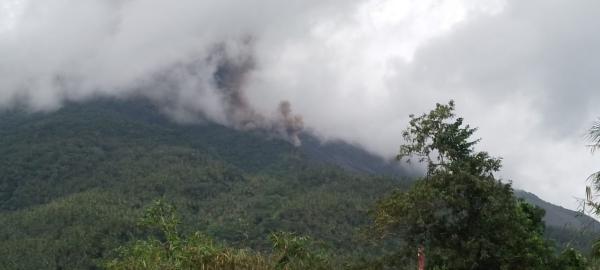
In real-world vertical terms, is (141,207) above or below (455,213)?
below

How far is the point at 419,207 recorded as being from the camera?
26219 mm

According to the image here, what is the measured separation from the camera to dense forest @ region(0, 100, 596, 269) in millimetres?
25359

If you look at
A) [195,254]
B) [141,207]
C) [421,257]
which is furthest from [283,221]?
[195,254]

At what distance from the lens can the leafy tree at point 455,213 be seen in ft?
84.3

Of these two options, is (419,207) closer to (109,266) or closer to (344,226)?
(109,266)

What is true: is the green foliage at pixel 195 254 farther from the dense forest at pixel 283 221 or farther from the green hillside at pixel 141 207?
the green hillside at pixel 141 207

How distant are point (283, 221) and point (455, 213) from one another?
120 meters

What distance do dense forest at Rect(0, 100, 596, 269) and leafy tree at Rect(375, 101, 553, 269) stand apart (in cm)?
6

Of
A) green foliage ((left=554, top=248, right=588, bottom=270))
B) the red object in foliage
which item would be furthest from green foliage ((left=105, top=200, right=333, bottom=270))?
green foliage ((left=554, top=248, right=588, bottom=270))

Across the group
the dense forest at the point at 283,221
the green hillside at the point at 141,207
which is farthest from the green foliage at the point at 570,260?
the green hillside at the point at 141,207

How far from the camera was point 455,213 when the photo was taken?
26453 millimetres

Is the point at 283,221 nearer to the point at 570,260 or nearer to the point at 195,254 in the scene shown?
the point at 570,260

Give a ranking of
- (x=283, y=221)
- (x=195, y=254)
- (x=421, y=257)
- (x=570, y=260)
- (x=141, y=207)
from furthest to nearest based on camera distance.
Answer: (x=141, y=207), (x=283, y=221), (x=570, y=260), (x=421, y=257), (x=195, y=254)

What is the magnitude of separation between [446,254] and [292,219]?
403ft
